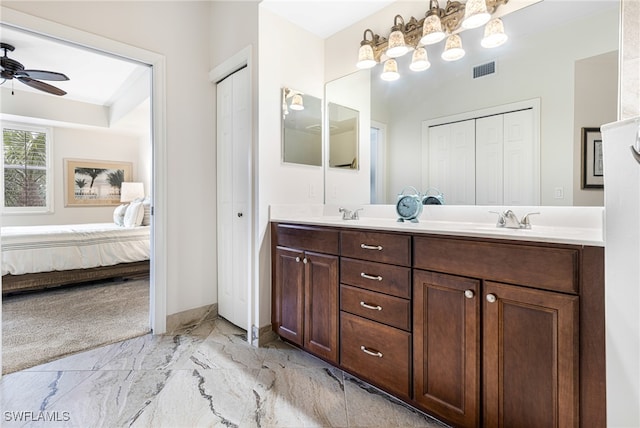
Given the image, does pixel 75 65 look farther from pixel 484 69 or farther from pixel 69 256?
pixel 484 69

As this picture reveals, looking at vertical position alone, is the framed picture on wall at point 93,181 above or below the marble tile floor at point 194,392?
above

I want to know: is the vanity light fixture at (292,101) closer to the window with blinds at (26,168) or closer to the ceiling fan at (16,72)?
the ceiling fan at (16,72)

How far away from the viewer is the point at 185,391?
1637mm

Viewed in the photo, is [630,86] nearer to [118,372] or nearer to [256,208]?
[256,208]

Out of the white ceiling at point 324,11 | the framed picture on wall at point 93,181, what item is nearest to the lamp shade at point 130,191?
the framed picture on wall at point 93,181

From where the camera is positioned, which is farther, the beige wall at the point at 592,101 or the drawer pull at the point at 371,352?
the drawer pull at the point at 371,352

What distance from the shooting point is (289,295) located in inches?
80.0

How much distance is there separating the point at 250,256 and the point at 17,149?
18.3 feet

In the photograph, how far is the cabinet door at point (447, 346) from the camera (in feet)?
3.92

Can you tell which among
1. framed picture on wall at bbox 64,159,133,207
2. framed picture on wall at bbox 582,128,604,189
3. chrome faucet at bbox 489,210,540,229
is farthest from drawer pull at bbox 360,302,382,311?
framed picture on wall at bbox 64,159,133,207

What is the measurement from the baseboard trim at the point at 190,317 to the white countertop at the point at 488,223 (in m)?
1.12

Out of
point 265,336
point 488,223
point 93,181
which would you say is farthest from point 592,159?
point 93,181

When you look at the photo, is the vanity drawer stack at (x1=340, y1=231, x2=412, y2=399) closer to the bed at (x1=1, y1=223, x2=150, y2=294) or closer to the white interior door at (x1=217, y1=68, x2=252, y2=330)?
the white interior door at (x1=217, y1=68, x2=252, y2=330)

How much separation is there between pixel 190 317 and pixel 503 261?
93.2 inches
